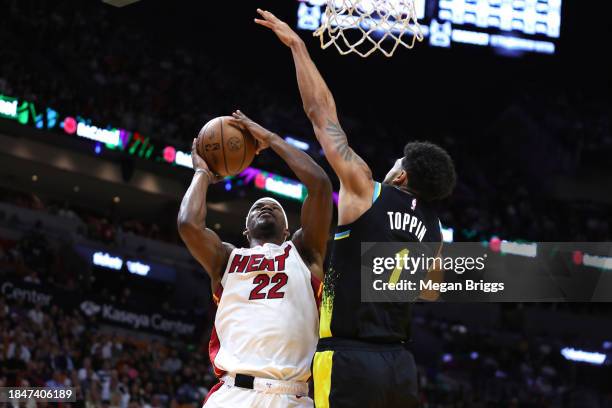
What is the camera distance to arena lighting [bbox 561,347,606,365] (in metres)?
20.5

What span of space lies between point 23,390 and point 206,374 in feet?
18.2

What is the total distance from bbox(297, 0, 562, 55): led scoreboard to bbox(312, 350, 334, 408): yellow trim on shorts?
12457mm

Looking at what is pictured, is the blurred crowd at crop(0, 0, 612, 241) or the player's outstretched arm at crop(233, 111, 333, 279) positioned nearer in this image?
the player's outstretched arm at crop(233, 111, 333, 279)

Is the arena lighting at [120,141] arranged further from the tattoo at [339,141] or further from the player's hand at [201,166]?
the tattoo at [339,141]

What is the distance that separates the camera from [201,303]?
20266 millimetres

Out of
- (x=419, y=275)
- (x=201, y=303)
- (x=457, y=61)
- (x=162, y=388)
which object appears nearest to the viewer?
(x=419, y=275)

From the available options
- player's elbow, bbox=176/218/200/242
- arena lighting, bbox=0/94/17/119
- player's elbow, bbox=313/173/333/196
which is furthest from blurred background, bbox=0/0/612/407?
player's elbow, bbox=313/173/333/196

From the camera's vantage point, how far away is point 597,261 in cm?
2041

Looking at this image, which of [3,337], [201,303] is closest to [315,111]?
[3,337]

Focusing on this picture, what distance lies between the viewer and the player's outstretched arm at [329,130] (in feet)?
12.2

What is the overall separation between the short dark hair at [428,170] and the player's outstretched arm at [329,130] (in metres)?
0.21

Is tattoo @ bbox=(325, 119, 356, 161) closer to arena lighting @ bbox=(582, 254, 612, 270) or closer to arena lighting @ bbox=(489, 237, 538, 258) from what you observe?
arena lighting @ bbox=(582, 254, 612, 270)

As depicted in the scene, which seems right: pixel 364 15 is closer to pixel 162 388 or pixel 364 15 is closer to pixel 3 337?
pixel 3 337

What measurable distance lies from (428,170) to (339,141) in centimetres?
41
